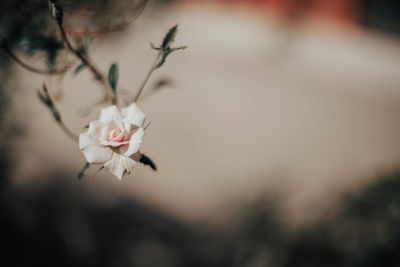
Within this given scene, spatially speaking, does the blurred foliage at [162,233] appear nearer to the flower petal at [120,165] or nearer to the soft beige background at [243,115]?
the soft beige background at [243,115]

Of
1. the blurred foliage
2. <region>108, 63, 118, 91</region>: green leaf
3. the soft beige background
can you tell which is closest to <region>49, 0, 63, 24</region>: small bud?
<region>108, 63, 118, 91</region>: green leaf

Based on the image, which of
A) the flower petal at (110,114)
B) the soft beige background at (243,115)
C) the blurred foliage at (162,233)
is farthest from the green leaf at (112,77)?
the blurred foliage at (162,233)

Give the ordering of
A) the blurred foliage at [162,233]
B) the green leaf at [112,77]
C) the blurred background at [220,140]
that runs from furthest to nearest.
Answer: the blurred foliage at [162,233], the blurred background at [220,140], the green leaf at [112,77]

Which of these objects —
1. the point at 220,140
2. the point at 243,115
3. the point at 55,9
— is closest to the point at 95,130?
the point at 55,9

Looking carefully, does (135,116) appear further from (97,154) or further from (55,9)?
(55,9)

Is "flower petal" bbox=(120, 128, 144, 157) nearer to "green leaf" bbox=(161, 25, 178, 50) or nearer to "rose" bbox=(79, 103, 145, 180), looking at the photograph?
"rose" bbox=(79, 103, 145, 180)
